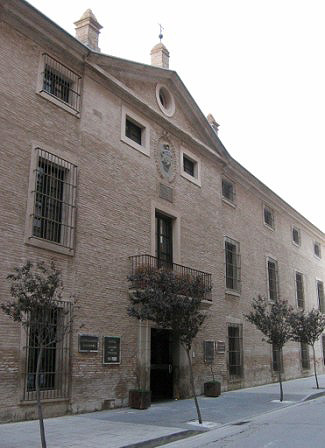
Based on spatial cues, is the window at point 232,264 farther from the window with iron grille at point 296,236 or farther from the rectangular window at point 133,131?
the window with iron grille at point 296,236

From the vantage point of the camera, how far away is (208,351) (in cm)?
1788

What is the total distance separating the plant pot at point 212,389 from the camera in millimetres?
16789

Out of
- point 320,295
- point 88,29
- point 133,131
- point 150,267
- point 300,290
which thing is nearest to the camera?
point 150,267

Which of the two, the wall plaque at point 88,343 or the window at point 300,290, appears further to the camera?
the window at point 300,290

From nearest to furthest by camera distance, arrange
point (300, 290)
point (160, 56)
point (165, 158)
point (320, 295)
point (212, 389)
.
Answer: point (212, 389) → point (165, 158) → point (160, 56) → point (300, 290) → point (320, 295)

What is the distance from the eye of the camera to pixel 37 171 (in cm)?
1215

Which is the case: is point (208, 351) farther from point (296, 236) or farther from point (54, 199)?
point (296, 236)

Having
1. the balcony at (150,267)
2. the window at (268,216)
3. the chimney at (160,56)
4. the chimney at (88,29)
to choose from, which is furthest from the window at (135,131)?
the window at (268,216)

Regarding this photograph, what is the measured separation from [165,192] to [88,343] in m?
6.25

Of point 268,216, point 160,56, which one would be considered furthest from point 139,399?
point 268,216

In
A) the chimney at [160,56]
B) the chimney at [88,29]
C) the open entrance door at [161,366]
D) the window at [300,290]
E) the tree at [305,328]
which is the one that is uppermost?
the chimney at [160,56]

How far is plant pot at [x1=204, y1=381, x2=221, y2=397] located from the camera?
16.8 metres

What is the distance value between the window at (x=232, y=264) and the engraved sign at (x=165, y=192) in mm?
4785

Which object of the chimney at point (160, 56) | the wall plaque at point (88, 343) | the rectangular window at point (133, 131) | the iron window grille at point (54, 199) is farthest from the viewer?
the chimney at point (160, 56)
